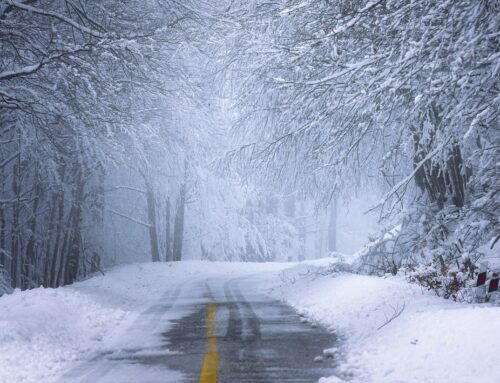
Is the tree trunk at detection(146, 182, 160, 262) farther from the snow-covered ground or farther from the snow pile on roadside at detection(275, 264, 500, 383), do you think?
the snow pile on roadside at detection(275, 264, 500, 383)

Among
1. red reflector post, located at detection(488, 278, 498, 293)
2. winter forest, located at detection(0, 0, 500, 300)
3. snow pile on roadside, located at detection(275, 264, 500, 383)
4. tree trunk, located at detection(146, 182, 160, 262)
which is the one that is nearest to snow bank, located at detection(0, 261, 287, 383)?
winter forest, located at detection(0, 0, 500, 300)

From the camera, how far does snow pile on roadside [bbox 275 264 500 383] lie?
5.48 m

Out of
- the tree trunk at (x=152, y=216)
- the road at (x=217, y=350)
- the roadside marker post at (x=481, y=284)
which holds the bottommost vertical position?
the road at (x=217, y=350)

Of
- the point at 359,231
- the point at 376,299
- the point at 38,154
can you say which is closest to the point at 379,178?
the point at 376,299

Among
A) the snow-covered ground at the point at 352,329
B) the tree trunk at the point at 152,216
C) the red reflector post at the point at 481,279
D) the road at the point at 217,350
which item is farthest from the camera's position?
the tree trunk at the point at 152,216

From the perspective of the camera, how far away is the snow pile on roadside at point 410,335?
216 inches

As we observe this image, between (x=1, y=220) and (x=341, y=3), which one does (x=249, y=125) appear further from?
(x=1, y=220)

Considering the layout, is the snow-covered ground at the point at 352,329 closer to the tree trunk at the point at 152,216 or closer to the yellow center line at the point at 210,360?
the yellow center line at the point at 210,360

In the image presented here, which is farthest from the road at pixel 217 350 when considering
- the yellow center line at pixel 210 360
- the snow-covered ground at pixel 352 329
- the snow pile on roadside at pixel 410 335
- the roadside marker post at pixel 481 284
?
the roadside marker post at pixel 481 284

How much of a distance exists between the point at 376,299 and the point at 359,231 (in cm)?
5487

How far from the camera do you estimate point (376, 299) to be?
980 cm

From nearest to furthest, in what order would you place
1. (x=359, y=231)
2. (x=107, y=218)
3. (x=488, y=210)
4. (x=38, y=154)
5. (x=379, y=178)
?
(x=488, y=210) → (x=38, y=154) → (x=379, y=178) → (x=107, y=218) → (x=359, y=231)

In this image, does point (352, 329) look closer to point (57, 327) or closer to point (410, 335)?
point (410, 335)

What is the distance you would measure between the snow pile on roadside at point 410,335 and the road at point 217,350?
0.43 m
